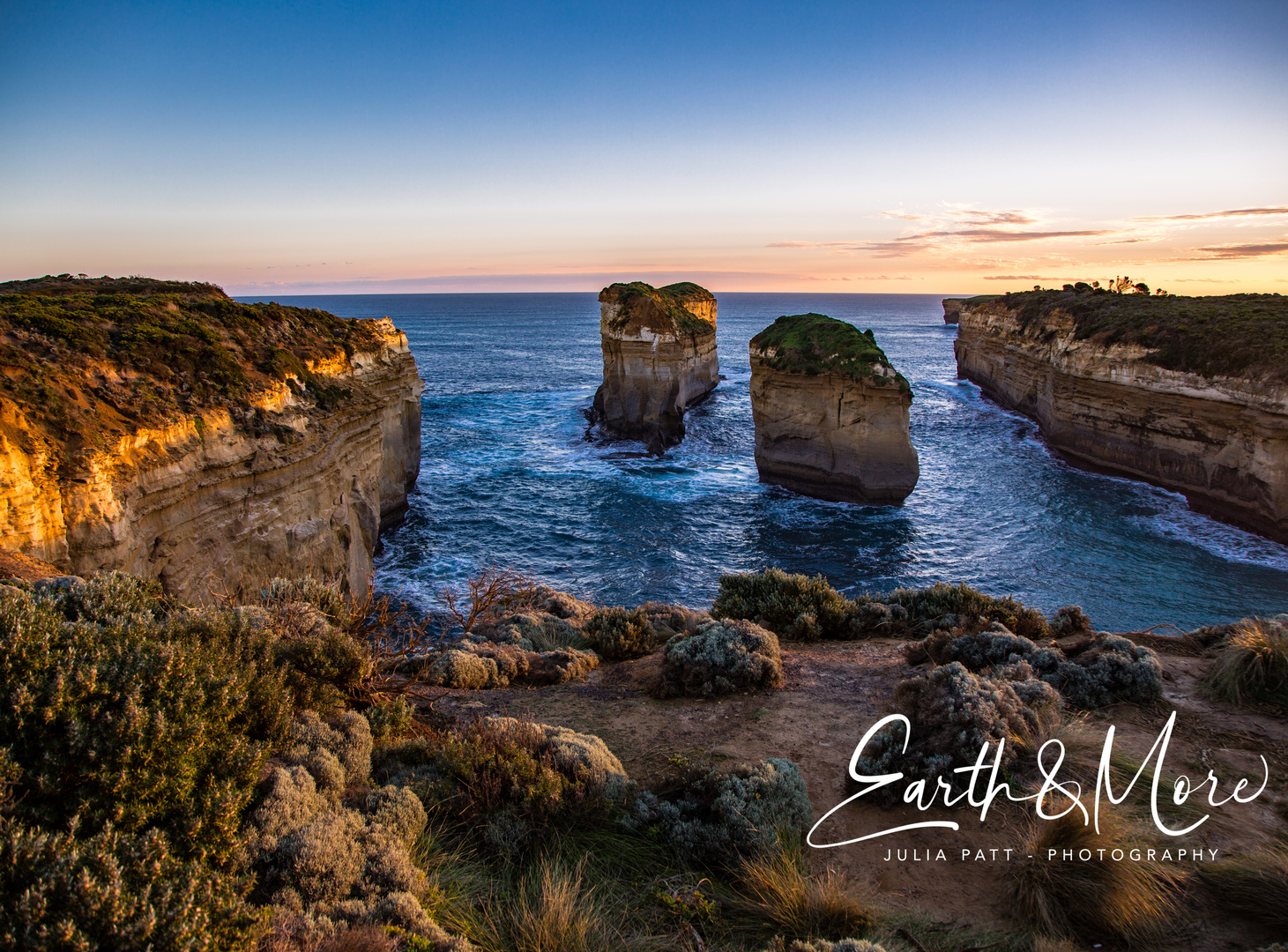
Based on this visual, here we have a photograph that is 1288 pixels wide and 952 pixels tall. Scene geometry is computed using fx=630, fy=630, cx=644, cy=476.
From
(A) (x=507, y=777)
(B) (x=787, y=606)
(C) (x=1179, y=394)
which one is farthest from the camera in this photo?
(C) (x=1179, y=394)

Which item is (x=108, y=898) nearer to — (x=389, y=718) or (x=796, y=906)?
(x=389, y=718)

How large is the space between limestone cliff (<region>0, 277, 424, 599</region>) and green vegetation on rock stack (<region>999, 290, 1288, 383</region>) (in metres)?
28.7

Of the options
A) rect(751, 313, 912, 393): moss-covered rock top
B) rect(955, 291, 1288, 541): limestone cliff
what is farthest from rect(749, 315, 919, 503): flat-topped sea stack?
rect(955, 291, 1288, 541): limestone cliff

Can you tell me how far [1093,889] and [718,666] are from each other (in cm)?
441

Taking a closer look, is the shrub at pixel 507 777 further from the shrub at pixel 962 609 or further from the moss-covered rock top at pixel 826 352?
the moss-covered rock top at pixel 826 352

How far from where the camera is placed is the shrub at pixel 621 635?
9797mm

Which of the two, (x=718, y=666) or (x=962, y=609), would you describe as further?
(x=962, y=609)

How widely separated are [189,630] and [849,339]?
2572 cm

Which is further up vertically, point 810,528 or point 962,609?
point 962,609

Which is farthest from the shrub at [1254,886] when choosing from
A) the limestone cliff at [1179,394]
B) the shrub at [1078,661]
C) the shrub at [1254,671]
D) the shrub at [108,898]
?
the limestone cliff at [1179,394]

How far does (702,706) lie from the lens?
7492 millimetres

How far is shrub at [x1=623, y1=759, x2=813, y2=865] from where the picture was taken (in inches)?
187

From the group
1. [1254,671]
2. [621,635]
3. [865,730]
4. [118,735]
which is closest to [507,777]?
[118,735]

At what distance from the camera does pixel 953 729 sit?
5.82 m
